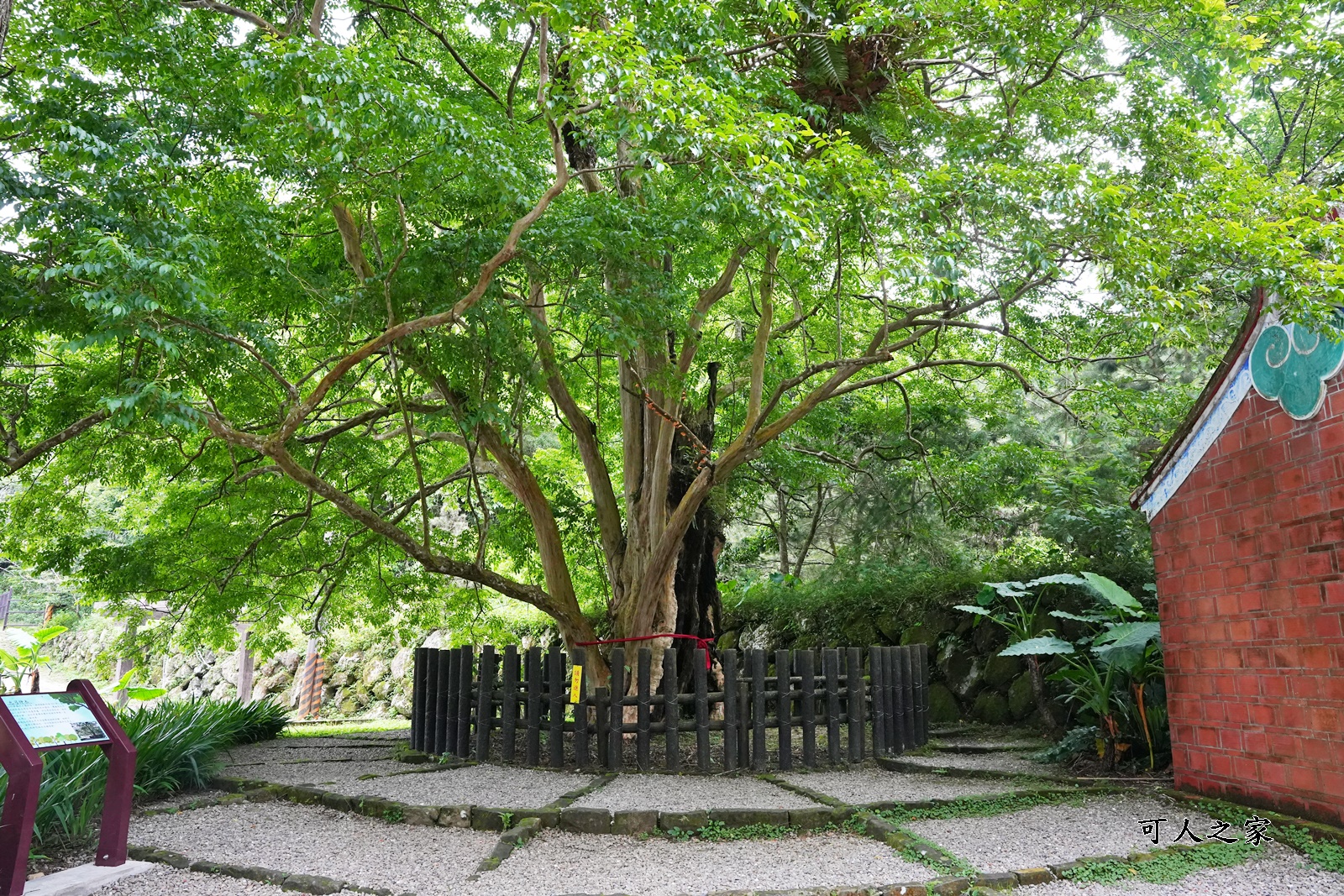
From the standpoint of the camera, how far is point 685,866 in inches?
173

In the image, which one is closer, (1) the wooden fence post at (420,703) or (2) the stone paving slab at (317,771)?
(2) the stone paving slab at (317,771)

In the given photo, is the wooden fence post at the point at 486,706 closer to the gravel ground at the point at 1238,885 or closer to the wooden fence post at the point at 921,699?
the wooden fence post at the point at 921,699

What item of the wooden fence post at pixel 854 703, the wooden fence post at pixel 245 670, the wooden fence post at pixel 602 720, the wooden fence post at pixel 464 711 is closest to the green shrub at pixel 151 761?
the wooden fence post at pixel 464 711

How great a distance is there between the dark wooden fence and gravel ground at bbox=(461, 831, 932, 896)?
1.99 meters

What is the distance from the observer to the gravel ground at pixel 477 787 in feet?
18.6

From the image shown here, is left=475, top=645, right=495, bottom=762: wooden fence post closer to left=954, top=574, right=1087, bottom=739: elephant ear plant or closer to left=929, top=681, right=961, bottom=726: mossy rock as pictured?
left=954, top=574, right=1087, bottom=739: elephant ear plant

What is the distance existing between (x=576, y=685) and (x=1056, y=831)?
12.6ft

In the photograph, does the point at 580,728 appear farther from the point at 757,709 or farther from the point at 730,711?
the point at 757,709

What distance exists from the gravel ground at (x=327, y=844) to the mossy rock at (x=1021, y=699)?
6343 millimetres

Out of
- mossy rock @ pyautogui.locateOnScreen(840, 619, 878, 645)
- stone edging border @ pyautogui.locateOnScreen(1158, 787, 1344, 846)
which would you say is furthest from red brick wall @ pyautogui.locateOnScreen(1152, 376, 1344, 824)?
mossy rock @ pyautogui.locateOnScreen(840, 619, 878, 645)

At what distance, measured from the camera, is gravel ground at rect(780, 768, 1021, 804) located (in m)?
5.71

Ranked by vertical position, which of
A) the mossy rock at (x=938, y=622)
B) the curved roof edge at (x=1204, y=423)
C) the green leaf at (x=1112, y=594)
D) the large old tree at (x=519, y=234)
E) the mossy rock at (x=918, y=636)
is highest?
the large old tree at (x=519, y=234)

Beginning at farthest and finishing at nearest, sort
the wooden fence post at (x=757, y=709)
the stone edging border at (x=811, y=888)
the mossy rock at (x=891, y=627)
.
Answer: the mossy rock at (x=891, y=627)
the wooden fence post at (x=757, y=709)
the stone edging border at (x=811, y=888)

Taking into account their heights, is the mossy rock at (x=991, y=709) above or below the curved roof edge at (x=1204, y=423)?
below
